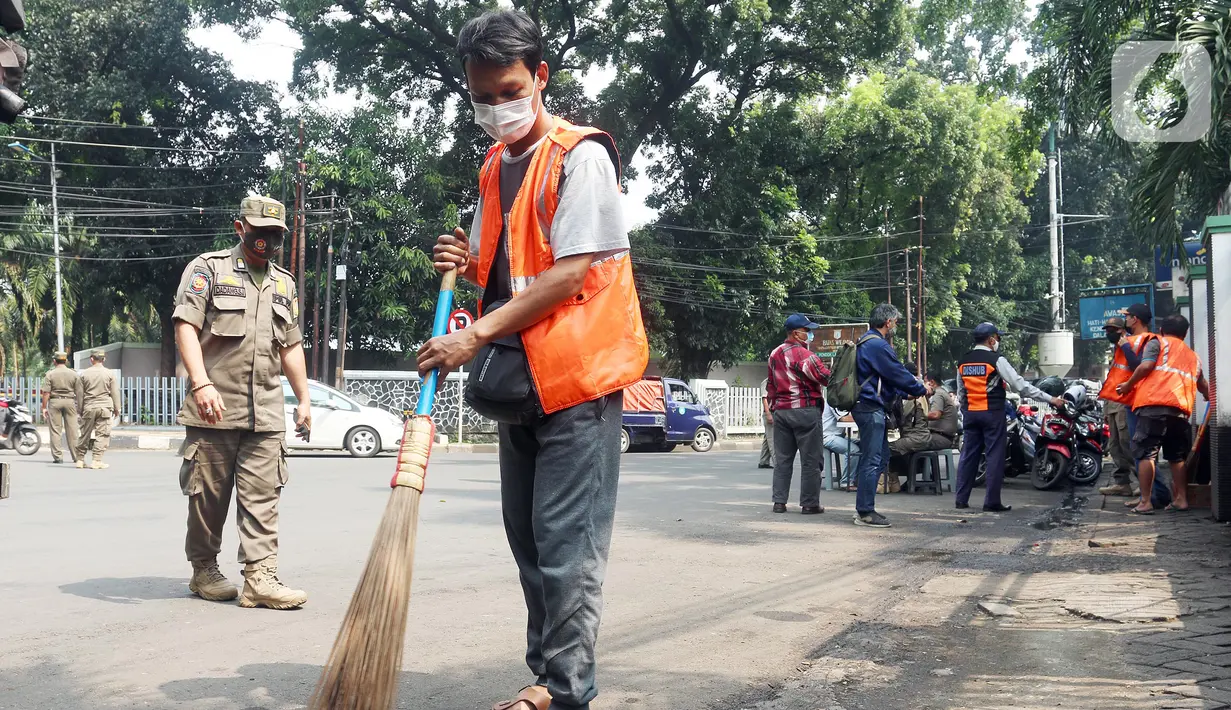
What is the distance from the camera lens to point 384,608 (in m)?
2.94

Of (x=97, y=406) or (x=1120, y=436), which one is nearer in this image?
(x=1120, y=436)

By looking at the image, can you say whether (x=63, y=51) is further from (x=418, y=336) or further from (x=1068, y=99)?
(x=1068, y=99)

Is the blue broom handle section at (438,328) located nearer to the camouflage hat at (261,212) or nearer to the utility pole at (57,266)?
the camouflage hat at (261,212)

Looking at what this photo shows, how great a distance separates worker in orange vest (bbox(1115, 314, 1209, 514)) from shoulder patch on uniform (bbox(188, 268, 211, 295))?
27.3ft

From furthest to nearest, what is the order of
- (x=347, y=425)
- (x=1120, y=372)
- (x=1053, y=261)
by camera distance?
(x=1053, y=261)
(x=347, y=425)
(x=1120, y=372)

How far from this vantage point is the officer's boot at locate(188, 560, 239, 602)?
545 cm

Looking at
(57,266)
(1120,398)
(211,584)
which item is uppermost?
(57,266)

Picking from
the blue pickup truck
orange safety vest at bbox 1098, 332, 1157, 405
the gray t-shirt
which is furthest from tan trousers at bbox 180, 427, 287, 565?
the blue pickup truck

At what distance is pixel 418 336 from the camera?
104 ft

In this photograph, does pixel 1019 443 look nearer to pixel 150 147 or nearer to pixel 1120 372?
pixel 1120 372

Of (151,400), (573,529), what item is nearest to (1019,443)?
(573,529)

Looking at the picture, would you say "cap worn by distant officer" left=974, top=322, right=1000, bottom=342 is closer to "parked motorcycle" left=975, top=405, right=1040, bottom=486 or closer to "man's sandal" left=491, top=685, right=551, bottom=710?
"parked motorcycle" left=975, top=405, right=1040, bottom=486

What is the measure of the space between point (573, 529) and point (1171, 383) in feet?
28.4

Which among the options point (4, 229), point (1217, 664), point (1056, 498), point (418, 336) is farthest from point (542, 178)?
point (4, 229)
